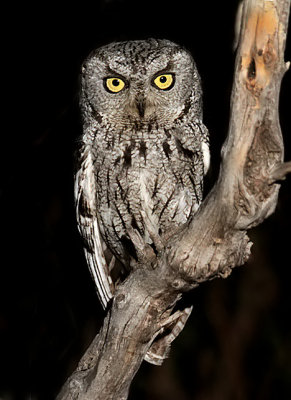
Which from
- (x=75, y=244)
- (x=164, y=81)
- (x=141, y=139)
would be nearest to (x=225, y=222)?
(x=141, y=139)

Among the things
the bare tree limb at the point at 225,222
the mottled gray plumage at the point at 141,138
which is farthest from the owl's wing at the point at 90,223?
the bare tree limb at the point at 225,222

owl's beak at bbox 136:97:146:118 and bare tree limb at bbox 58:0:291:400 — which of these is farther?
owl's beak at bbox 136:97:146:118

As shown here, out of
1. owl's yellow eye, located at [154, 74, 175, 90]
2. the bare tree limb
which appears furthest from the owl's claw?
owl's yellow eye, located at [154, 74, 175, 90]

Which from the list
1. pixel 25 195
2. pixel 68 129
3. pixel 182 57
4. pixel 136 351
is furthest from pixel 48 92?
pixel 136 351

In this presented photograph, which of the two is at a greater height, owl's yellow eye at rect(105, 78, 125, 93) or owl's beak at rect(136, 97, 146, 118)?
owl's yellow eye at rect(105, 78, 125, 93)

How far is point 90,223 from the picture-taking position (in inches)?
101

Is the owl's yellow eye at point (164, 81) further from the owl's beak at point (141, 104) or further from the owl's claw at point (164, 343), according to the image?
the owl's claw at point (164, 343)

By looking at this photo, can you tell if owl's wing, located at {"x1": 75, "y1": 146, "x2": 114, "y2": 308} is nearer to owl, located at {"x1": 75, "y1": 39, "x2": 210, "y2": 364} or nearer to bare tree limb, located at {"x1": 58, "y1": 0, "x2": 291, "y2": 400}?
owl, located at {"x1": 75, "y1": 39, "x2": 210, "y2": 364}

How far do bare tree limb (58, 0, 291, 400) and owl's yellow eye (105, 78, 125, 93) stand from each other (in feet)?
2.61

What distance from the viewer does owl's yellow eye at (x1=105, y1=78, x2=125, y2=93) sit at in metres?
2.38

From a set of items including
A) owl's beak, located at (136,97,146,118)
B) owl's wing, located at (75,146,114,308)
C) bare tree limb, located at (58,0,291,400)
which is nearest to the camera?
bare tree limb, located at (58,0,291,400)

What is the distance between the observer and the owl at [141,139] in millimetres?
2346

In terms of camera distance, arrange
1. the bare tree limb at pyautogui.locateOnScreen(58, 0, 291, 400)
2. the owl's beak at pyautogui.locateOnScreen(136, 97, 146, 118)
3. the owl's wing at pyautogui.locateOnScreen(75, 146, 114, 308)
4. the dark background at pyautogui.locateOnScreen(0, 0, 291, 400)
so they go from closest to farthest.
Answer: the bare tree limb at pyautogui.locateOnScreen(58, 0, 291, 400) < the owl's beak at pyautogui.locateOnScreen(136, 97, 146, 118) < the owl's wing at pyautogui.locateOnScreen(75, 146, 114, 308) < the dark background at pyautogui.locateOnScreen(0, 0, 291, 400)

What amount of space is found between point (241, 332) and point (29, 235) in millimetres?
1787
